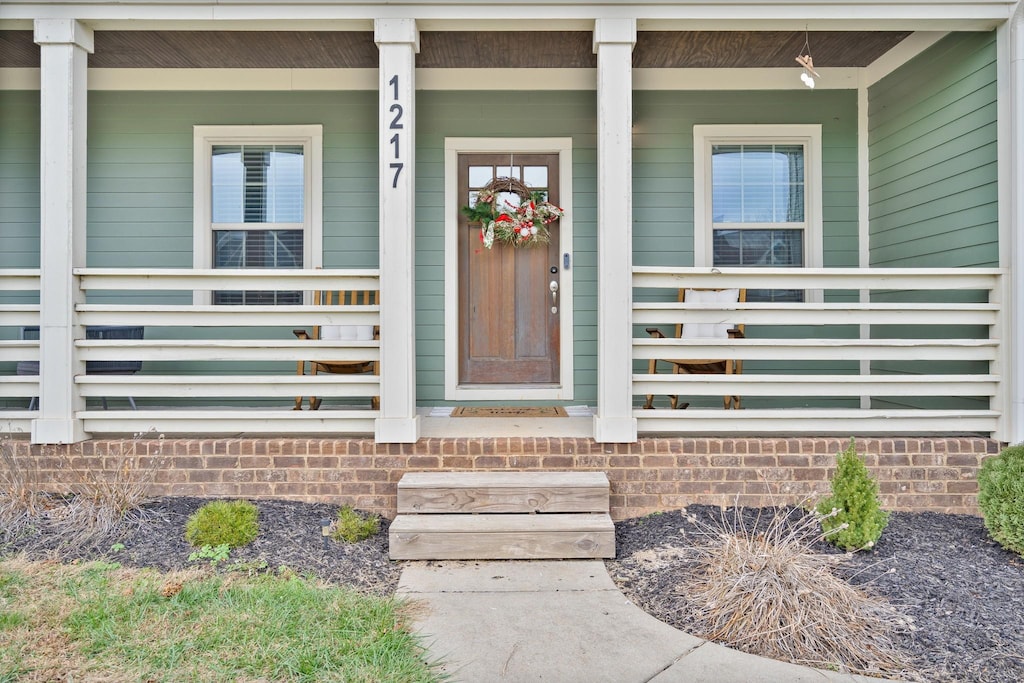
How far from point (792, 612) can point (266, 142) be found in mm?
4518

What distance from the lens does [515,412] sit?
15.2 feet

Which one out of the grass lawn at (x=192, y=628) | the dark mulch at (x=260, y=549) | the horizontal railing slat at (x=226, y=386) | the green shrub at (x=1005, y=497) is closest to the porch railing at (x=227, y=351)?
the horizontal railing slat at (x=226, y=386)

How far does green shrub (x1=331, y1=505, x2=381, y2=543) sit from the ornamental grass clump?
1503 millimetres

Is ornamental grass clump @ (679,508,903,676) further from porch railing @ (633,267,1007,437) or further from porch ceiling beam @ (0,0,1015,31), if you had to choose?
porch ceiling beam @ (0,0,1015,31)

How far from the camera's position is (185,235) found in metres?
4.97

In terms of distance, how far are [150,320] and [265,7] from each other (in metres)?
1.79

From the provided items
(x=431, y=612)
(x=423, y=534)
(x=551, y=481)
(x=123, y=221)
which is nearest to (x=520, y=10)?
(x=551, y=481)

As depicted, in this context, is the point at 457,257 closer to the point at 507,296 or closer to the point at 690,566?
the point at 507,296

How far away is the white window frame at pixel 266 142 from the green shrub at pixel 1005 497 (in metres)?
4.22

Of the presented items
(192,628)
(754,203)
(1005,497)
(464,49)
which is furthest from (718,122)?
(192,628)

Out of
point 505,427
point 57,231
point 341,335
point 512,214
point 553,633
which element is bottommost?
point 553,633

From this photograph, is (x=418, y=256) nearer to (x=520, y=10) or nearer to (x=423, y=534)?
(x=520, y=10)

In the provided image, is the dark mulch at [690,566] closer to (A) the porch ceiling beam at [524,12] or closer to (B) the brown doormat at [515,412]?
(B) the brown doormat at [515,412]

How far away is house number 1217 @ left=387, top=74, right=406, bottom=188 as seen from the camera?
140 inches
